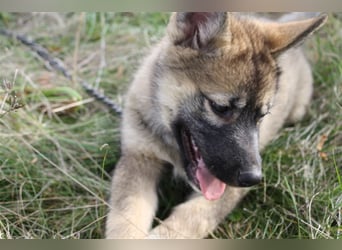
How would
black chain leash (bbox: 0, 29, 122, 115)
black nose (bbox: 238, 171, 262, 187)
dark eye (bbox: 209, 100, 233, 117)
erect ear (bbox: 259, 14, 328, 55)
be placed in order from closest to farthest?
black nose (bbox: 238, 171, 262, 187) → dark eye (bbox: 209, 100, 233, 117) → erect ear (bbox: 259, 14, 328, 55) → black chain leash (bbox: 0, 29, 122, 115)

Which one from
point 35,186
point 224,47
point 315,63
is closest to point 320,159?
point 224,47

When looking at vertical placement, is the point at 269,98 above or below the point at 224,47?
below

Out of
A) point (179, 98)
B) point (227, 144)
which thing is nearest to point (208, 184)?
point (227, 144)

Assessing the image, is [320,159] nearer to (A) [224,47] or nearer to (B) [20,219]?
(A) [224,47]

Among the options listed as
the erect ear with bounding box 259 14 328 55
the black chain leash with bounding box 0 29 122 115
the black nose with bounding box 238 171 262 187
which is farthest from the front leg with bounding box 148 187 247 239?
the black chain leash with bounding box 0 29 122 115

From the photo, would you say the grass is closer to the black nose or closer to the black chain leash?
the black chain leash

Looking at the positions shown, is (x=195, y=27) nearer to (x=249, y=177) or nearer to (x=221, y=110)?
(x=221, y=110)
